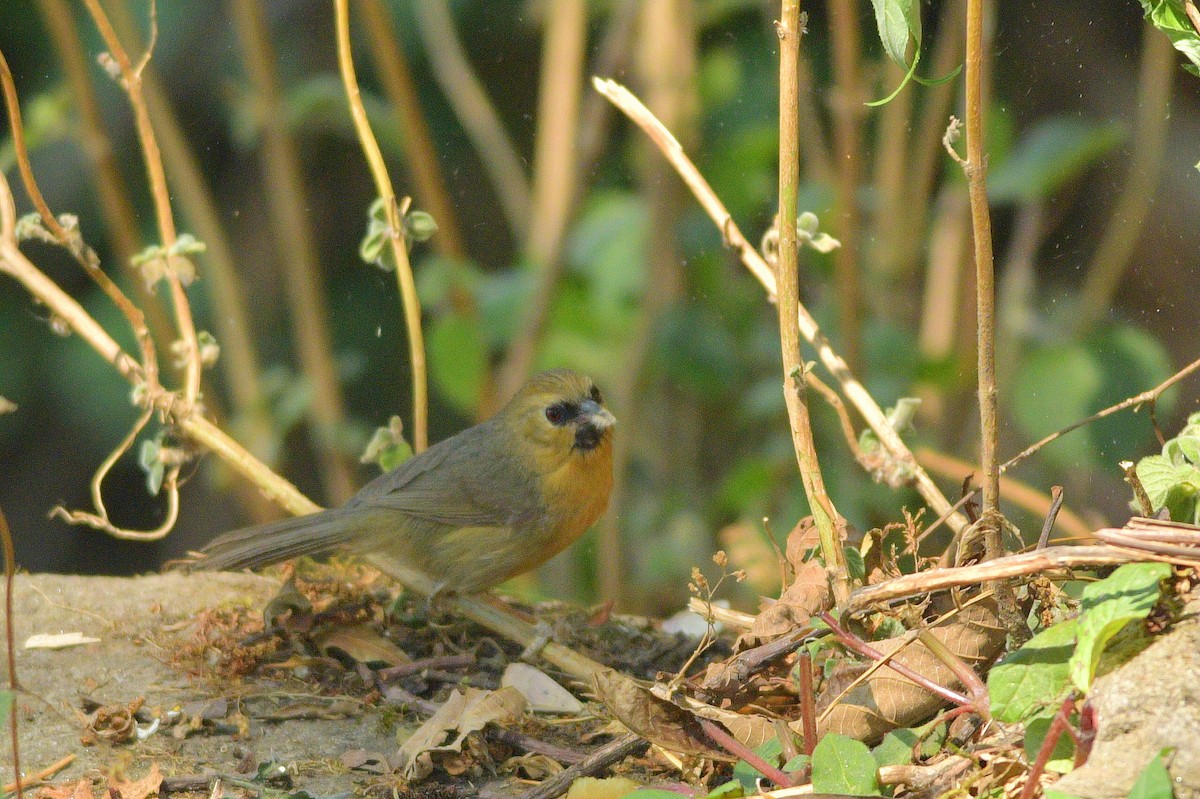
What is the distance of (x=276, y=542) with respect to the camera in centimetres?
382

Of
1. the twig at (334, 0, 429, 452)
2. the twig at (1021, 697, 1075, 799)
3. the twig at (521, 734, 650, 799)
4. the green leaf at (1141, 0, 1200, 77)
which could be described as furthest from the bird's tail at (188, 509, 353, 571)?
the green leaf at (1141, 0, 1200, 77)

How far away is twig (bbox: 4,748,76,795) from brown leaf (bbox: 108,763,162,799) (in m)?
0.14

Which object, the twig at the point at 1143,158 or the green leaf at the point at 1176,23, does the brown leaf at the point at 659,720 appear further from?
the twig at the point at 1143,158

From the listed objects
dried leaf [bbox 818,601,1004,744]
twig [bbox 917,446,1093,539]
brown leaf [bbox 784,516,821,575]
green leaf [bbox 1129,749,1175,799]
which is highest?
green leaf [bbox 1129,749,1175,799]

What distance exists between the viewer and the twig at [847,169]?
14.5 ft

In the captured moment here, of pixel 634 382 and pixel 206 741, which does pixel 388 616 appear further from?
pixel 634 382

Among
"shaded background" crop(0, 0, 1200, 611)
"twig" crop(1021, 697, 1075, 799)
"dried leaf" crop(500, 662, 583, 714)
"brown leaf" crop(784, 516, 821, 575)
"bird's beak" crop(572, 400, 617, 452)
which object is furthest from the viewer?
"shaded background" crop(0, 0, 1200, 611)

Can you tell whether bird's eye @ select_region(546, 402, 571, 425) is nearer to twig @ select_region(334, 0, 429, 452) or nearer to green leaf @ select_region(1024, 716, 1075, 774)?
twig @ select_region(334, 0, 429, 452)

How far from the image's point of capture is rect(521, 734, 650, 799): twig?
246 cm

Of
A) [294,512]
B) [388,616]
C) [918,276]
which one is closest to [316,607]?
[388,616]

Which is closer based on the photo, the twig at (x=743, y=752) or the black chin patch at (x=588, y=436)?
the twig at (x=743, y=752)

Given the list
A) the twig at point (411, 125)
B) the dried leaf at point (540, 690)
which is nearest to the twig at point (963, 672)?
the dried leaf at point (540, 690)

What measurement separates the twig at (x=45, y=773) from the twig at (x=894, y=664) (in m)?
1.60

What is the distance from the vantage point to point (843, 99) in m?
4.55
